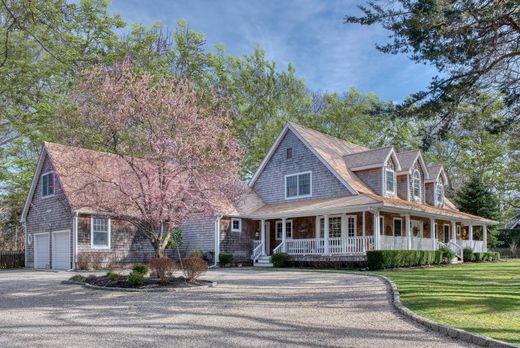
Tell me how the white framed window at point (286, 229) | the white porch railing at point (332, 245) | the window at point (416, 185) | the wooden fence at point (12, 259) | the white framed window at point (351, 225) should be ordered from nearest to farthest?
the white porch railing at point (332, 245), the white framed window at point (351, 225), the wooden fence at point (12, 259), the white framed window at point (286, 229), the window at point (416, 185)

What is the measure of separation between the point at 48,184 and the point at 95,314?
1807 centimetres

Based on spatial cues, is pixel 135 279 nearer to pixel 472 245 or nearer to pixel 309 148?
pixel 309 148

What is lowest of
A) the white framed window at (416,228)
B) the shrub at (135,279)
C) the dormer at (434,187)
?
the shrub at (135,279)

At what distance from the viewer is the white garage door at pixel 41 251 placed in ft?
82.8

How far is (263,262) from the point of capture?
2556 centimetres

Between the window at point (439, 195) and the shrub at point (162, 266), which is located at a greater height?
the window at point (439, 195)

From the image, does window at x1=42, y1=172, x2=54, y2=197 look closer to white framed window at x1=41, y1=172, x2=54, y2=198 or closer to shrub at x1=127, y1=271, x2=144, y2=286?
white framed window at x1=41, y1=172, x2=54, y2=198

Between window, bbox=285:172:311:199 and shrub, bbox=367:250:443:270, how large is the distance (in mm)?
6260

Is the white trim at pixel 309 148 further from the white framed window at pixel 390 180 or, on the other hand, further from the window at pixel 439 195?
the window at pixel 439 195

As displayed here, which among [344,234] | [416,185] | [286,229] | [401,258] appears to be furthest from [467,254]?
[286,229]

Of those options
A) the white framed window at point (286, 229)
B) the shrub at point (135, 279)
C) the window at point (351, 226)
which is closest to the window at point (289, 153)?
the white framed window at point (286, 229)

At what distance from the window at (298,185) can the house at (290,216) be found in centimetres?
6

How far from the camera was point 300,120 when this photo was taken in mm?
41344

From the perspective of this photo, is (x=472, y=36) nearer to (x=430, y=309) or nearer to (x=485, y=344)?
(x=430, y=309)
